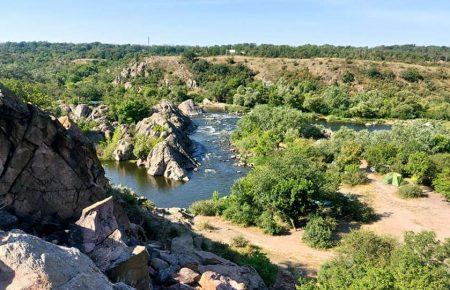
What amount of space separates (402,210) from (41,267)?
32940 mm

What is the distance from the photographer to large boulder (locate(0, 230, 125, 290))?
930 centimetres

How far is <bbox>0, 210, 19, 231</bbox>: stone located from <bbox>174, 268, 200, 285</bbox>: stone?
6118 mm

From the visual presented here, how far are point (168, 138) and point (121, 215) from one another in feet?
125

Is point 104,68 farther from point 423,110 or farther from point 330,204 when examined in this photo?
point 330,204

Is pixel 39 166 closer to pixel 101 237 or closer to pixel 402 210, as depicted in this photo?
pixel 101 237

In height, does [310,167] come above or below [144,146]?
above

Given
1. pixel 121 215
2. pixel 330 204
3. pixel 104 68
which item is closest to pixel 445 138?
pixel 330 204

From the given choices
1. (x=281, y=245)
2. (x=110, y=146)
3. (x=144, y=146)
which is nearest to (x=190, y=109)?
(x=110, y=146)

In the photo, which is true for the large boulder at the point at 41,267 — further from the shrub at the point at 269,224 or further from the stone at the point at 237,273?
the shrub at the point at 269,224

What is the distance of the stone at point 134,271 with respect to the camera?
13.8 meters

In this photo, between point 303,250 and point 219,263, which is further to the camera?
point 303,250

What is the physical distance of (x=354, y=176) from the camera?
141 ft

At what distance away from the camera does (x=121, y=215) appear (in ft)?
63.5

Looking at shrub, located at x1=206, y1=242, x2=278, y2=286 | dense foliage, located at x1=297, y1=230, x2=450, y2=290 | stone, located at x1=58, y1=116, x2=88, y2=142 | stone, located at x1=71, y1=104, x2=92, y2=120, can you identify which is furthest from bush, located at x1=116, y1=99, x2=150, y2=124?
dense foliage, located at x1=297, y1=230, x2=450, y2=290
